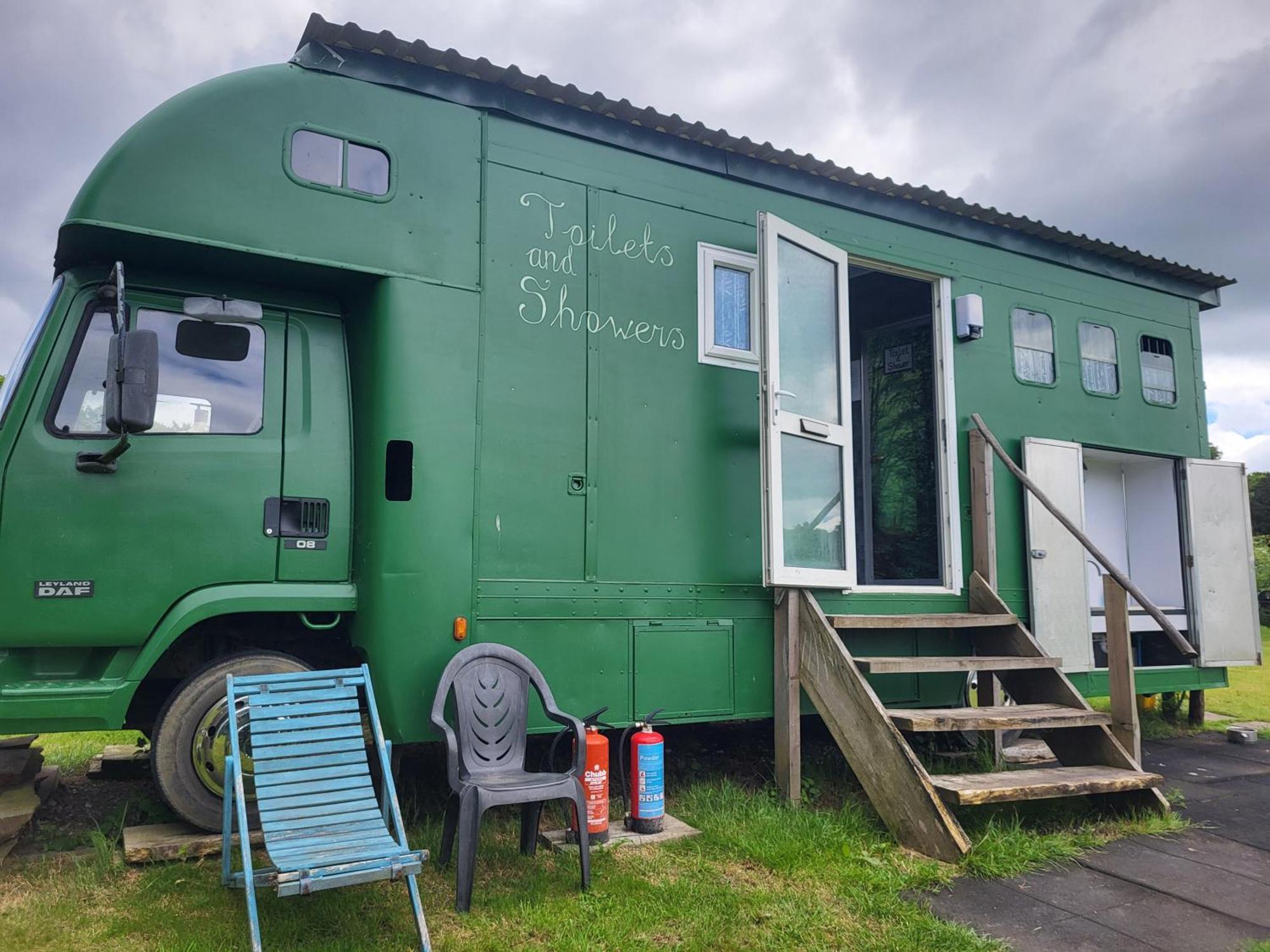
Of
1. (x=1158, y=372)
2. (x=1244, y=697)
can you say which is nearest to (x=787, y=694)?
(x=1158, y=372)

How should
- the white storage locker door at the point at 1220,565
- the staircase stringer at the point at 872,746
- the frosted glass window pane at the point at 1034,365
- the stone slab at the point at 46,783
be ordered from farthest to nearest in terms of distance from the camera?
the white storage locker door at the point at 1220,565 < the frosted glass window pane at the point at 1034,365 < the stone slab at the point at 46,783 < the staircase stringer at the point at 872,746

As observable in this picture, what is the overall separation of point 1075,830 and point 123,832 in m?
4.31

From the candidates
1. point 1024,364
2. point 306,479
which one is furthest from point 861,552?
point 306,479

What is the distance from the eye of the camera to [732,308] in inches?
209

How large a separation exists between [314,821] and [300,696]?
51 cm

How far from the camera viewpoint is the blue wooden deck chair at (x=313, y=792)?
3043 millimetres

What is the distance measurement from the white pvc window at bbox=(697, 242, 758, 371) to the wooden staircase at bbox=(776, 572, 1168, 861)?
134cm

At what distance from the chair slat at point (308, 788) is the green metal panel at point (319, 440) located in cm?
91

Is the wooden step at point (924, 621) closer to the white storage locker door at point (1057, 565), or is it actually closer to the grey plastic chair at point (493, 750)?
the white storage locker door at point (1057, 565)

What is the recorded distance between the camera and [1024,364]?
254 inches

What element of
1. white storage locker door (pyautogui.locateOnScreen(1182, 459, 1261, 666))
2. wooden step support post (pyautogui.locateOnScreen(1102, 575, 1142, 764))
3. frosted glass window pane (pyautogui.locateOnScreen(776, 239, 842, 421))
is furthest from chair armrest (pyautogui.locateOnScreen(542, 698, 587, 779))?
white storage locker door (pyautogui.locateOnScreen(1182, 459, 1261, 666))

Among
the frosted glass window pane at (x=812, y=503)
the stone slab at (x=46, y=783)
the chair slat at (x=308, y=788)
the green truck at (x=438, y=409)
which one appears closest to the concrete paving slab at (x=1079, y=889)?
the green truck at (x=438, y=409)

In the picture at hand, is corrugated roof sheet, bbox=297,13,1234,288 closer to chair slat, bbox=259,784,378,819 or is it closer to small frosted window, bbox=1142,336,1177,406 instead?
small frosted window, bbox=1142,336,1177,406

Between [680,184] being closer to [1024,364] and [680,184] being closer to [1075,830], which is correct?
[1024,364]
